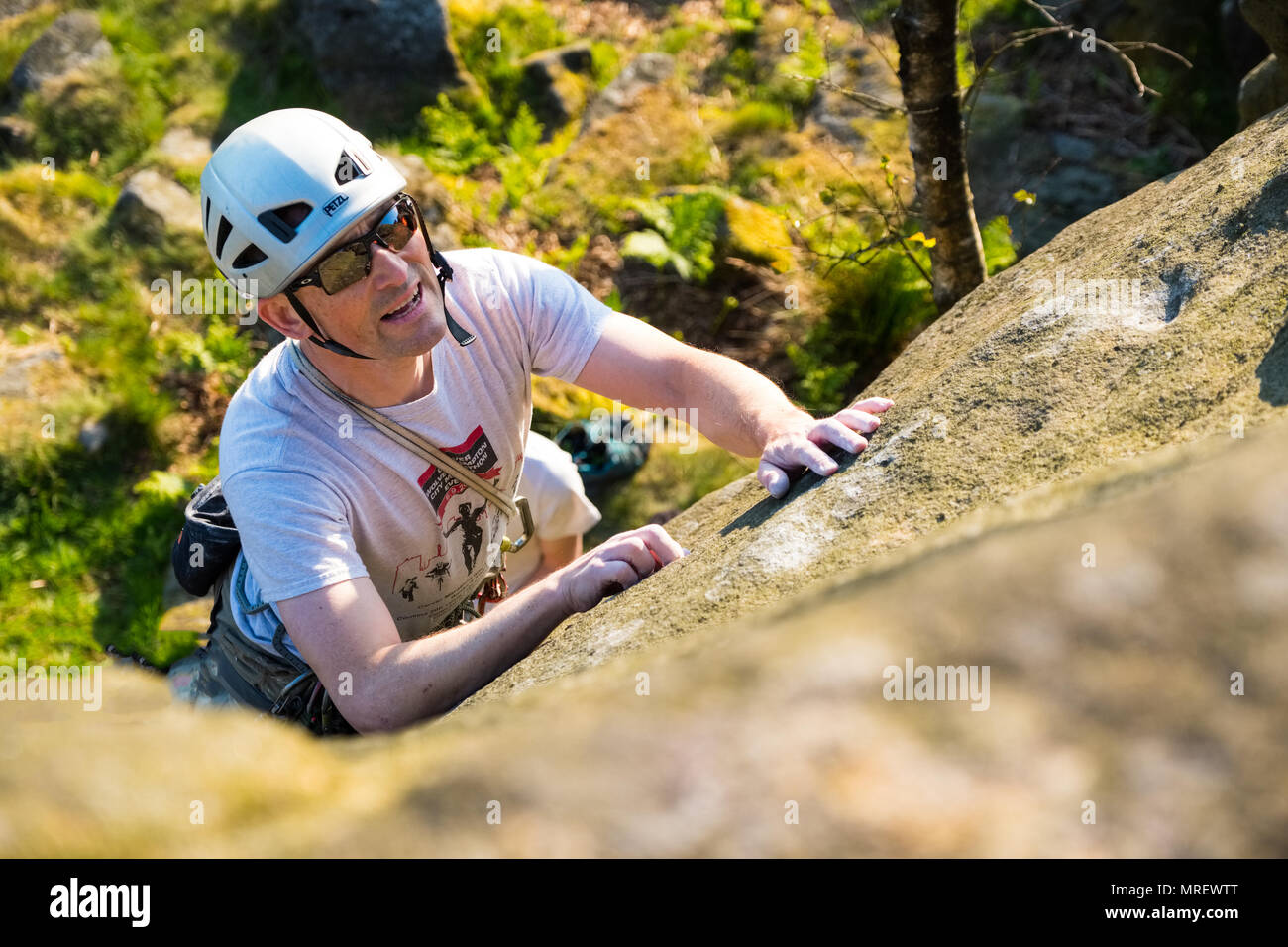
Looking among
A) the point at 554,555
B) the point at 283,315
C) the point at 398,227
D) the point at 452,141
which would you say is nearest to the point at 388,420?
the point at 283,315

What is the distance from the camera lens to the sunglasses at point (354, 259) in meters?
3.77

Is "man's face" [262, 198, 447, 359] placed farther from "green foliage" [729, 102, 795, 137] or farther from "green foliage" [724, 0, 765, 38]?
"green foliage" [724, 0, 765, 38]

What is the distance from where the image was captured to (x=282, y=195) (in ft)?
12.2

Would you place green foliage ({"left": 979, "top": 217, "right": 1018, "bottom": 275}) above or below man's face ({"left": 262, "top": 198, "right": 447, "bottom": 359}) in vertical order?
above

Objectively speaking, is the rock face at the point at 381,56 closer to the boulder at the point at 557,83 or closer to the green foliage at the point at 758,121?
the boulder at the point at 557,83

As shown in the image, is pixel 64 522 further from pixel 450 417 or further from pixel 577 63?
pixel 577 63

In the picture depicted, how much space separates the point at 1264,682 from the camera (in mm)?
1136

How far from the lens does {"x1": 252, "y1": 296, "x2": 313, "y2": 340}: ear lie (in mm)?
3834

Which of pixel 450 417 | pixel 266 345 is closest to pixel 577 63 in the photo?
pixel 266 345

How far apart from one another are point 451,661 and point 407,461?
100 cm

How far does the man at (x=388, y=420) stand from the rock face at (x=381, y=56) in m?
7.42

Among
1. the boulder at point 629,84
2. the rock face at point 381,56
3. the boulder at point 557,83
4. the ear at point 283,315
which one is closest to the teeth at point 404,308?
the ear at point 283,315

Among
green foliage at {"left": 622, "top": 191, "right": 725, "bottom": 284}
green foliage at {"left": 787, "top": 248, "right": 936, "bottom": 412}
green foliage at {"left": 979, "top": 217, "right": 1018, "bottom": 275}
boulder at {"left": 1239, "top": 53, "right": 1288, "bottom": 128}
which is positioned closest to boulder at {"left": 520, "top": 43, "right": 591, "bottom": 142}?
green foliage at {"left": 622, "top": 191, "right": 725, "bottom": 284}
